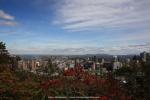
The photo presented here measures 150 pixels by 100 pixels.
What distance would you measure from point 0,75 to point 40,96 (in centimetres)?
236

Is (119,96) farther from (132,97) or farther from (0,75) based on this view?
(0,75)

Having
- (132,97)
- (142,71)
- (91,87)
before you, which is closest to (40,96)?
(91,87)

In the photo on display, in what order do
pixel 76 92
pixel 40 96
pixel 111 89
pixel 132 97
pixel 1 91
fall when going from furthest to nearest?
pixel 111 89 → pixel 132 97 → pixel 76 92 → pixel 40 96 → pixel 1 91

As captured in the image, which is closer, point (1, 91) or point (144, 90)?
point (1, 91)

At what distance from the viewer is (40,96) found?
13.9m

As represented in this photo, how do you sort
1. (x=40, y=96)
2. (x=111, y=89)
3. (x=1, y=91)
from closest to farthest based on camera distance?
(x=1, y=91) → (x=40, y=96) → (x=111, y=89)

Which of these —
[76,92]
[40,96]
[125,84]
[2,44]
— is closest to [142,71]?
[125,84]

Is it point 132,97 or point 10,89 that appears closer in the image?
point 10,89

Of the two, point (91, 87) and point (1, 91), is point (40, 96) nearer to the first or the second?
point (1, 91)

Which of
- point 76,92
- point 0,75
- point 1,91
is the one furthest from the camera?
point 76,92

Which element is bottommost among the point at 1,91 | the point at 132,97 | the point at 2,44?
the point at 132,97

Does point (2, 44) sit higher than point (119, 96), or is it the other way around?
point (2, 44)

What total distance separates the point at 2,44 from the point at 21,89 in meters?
7.68

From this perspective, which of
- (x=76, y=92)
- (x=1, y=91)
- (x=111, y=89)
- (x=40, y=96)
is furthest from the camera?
(x=111, y=89)
